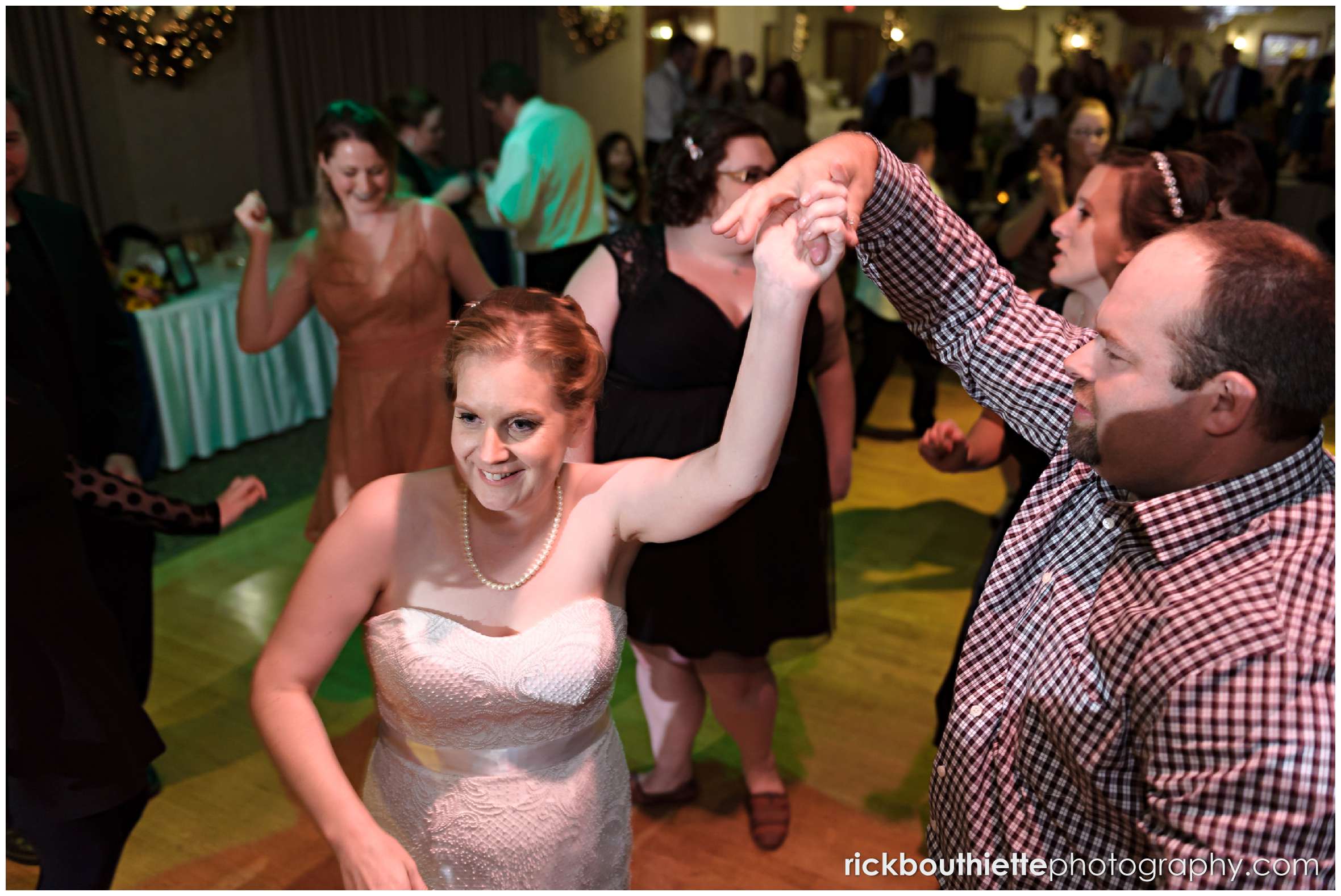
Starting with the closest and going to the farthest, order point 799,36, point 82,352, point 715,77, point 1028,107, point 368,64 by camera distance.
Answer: point 82,352 → point 368,64 → point 1028,107 → point 715,77 → point 799,36

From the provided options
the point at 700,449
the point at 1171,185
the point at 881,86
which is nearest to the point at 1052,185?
the point at 1171,185

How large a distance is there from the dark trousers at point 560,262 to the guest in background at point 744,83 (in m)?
4.56

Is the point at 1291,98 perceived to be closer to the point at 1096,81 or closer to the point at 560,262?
the point at 1096,81

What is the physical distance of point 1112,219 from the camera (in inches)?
75.4

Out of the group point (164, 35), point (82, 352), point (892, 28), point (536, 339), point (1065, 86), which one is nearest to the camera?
point (536, 339)

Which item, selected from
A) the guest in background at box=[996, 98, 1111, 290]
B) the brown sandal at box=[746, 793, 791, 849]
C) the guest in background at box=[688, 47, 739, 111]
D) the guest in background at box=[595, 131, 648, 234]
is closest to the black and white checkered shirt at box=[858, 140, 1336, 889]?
the brown sandal at box=[746, 793, 791, 849]

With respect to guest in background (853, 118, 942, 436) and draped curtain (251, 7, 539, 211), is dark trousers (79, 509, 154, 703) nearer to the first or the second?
guest in background (853, 118, 942, 436)

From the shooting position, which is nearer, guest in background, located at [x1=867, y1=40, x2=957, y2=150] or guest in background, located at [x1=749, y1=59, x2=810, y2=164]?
guest in background, located at [x1=867, y1=40, x2=957, y2=150]

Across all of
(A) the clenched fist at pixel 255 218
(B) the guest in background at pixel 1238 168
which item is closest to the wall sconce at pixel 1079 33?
(B) the guest in background at pixel 1238 168

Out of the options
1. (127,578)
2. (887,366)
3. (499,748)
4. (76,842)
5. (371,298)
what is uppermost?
(371,298)

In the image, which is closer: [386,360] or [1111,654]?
[1111,654]

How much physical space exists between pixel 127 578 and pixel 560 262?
2.50 metres

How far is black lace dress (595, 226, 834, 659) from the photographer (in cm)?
212

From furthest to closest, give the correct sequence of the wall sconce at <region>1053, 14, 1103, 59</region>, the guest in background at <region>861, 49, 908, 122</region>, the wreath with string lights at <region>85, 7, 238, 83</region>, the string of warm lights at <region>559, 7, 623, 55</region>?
the wall sconce at <region>1053, 14, 1103, 59</region> < the string of warm lights at <region>559, 7, 623, 55</region> < the guest in background at <region>861, 49, 908, 122</region> < the wreath with string lights at <region>85, 7, 238, 83</region>
